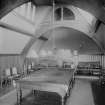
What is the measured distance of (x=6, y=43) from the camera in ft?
20.0

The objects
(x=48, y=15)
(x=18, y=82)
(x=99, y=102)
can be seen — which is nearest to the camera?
(x=18, y=82)

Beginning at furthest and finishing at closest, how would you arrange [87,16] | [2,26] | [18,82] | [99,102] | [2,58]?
[87,16], [2,58], [2,26], [99,102], [18,82]

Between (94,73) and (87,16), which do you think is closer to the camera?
(87,16)

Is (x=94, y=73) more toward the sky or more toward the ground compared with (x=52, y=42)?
more toward the ground

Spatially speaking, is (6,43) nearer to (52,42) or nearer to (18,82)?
(18,82)

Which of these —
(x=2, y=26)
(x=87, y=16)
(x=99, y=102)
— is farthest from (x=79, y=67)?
(x=2, y=26)

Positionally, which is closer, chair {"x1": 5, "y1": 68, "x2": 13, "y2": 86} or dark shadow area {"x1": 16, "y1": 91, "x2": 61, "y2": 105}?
dark shadow area {"x1": 16, "y1": 91, "x2": 61, "y2": 105}

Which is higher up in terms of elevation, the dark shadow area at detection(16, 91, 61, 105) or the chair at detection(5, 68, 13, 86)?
the chair at detection(5, 68, 13, 86)

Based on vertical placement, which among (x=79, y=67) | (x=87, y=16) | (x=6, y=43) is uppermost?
(x=87, y=16)

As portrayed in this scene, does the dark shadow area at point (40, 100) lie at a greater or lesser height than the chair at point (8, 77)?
lesser

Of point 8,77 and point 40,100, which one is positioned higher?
point 8,77

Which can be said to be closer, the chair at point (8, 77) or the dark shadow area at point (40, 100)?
the dark shadow area at point (40, 100)

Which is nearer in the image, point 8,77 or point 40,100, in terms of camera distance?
point 40,100

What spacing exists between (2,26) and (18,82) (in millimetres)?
2805
